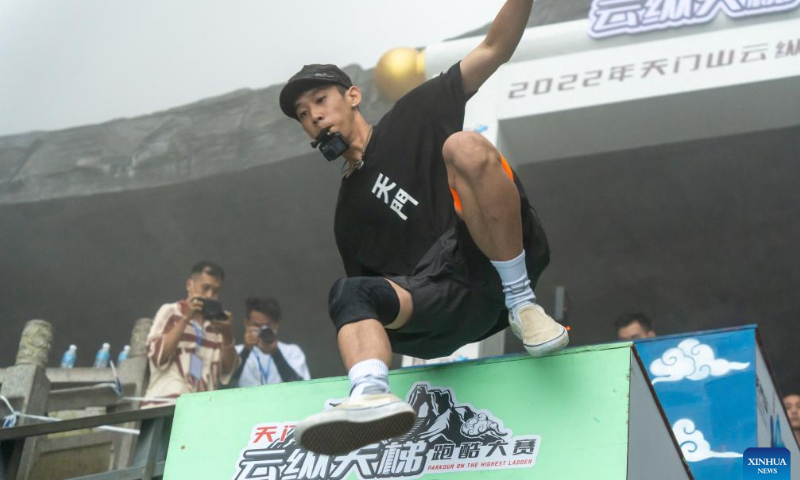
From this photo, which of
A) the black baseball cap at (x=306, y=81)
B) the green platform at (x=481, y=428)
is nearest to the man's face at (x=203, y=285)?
the green platform at (x=481, y=428)

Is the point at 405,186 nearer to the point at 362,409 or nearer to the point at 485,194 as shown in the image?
the point at 485,194

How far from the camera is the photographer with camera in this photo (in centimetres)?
460

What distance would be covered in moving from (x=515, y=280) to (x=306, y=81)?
2.35ft

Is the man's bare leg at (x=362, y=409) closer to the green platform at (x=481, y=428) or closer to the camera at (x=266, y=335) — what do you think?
the green platform at (x=481, y=428)

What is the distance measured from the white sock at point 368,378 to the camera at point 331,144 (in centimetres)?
56

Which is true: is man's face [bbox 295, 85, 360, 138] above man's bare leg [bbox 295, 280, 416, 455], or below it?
above

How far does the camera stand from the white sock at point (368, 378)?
1.93 metres

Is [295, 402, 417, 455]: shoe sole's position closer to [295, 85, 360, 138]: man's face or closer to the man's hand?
[295, 85, 360, 138]: man's face

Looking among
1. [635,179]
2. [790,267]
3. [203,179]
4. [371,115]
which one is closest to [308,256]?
[203,179]

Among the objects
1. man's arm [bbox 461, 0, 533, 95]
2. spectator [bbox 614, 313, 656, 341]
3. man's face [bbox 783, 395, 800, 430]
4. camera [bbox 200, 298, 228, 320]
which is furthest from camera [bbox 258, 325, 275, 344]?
man's arm [bbox 461, 0, 533, 95]

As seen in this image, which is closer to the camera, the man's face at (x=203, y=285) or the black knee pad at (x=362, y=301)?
the black knee pad at (x=362, y=301)

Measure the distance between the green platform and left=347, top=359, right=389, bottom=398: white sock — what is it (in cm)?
30

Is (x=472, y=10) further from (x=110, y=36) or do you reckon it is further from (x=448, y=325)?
(x=448, y=325)

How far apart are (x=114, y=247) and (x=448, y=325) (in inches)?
271
